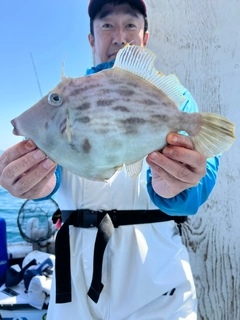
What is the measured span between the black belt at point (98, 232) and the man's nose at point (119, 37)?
102 cm

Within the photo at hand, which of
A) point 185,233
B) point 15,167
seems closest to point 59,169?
point 15,167

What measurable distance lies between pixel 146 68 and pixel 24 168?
22.8 inches

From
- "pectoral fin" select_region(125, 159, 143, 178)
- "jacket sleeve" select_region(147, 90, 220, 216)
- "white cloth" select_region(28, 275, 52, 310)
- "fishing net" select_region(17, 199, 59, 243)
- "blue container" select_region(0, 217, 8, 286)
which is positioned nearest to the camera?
"pectoral fin" select_region(125, 159, 143, 178)

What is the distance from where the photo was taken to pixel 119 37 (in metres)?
1.68

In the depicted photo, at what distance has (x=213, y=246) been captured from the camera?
2.26 meters

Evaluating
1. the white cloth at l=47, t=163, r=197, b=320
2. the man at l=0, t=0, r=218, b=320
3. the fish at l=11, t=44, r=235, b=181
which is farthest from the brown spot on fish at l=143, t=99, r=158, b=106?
the white cloth at l=47, t=163, r=197, b=320

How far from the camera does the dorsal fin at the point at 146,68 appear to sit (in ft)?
3.14

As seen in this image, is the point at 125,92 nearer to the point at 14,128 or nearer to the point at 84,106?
the point at 84,106

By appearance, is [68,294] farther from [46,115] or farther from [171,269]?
[46,115]

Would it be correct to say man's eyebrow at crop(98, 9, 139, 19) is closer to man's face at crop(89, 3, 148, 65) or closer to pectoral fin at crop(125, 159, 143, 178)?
man's face at crop(89, 3, 148, 65)

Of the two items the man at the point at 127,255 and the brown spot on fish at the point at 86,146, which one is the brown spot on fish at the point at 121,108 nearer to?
the brown spot on fish at the point at 86,146

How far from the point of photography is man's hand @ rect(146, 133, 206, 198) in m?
0.99

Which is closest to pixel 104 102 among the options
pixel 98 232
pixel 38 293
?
pixel 98 232

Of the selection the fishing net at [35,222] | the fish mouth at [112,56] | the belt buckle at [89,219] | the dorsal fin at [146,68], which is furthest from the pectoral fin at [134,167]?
the fishing net at [35,222]
